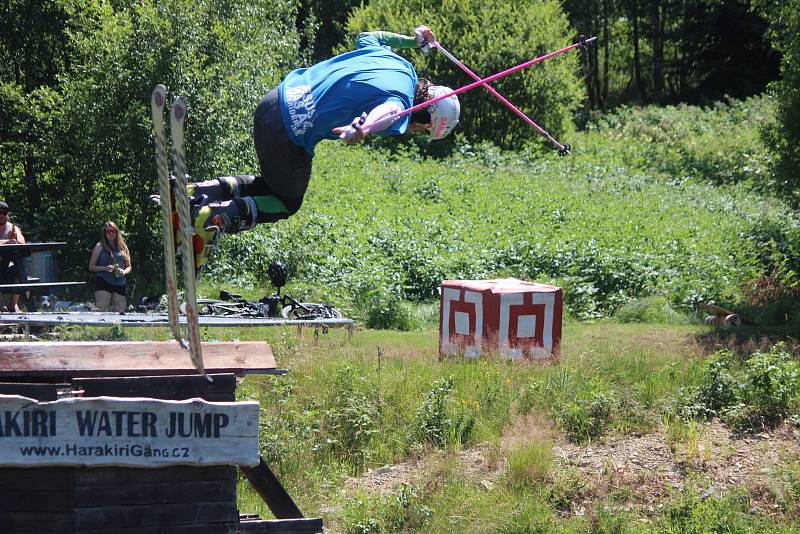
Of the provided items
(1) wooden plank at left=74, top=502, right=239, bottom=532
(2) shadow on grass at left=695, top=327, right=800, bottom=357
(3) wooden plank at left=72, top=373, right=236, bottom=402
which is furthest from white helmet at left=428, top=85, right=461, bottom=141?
(2) shadow on grass at left=695, top=327, right=800, bottom=357

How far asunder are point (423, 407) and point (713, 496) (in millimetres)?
2681

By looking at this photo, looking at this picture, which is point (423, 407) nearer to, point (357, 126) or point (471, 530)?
point (471, 530)

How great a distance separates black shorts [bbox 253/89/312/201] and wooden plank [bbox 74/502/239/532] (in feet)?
8.23

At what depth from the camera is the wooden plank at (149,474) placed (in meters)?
5.81

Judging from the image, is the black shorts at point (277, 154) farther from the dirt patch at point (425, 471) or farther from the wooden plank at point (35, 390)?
the dirt patch at point (425, 471)

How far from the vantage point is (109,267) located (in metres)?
12.6

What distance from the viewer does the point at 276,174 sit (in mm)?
7418

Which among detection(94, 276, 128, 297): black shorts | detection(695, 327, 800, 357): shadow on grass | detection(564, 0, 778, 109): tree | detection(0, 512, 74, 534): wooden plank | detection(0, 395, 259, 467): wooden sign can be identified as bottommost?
detection(695, 327, 800, 357): shadow on grass

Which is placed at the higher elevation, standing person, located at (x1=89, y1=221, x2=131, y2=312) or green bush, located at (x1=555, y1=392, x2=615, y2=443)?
standing person, located at (x1=89, y1=221, x2=131, y2=312)

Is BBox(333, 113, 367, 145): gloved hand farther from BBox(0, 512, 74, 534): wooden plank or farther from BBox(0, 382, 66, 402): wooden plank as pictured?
BBox(0, 512, 74, 534): wooden plank

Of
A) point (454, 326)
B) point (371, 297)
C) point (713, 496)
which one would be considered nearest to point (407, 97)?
point (713, 496)

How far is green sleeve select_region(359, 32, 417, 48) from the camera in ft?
25.8

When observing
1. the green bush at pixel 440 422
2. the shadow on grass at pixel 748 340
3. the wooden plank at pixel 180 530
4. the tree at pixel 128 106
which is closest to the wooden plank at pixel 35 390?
the wooden plank at pixel 180 530

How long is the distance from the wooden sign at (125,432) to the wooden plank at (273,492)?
76 centimetres
